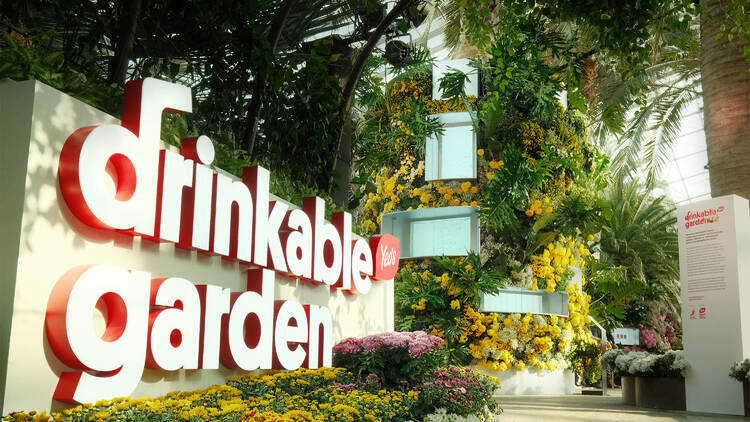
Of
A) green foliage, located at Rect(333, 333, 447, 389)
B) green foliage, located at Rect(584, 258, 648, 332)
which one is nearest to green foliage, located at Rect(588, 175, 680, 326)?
green foliage, located at Rect(584, 258, 648, 332)

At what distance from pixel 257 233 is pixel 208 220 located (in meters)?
0.78

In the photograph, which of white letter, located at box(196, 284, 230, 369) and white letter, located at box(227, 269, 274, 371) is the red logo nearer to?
white letter, located at box(227, 269, 274, 371)

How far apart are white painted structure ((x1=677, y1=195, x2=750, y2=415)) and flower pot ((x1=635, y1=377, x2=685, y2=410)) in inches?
12.4

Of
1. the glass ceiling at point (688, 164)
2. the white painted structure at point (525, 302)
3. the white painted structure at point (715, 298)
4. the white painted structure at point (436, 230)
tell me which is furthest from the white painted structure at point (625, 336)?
the glass ceiling at point (688, 164)

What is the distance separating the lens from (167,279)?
5270 millimetres

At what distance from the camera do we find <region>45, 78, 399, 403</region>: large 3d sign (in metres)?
4.52

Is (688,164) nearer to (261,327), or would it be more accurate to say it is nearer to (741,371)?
(741,371)

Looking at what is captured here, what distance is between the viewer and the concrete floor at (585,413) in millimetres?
9070

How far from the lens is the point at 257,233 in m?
6.53

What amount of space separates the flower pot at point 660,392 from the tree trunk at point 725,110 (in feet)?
10.2

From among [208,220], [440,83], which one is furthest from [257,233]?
[440,83]

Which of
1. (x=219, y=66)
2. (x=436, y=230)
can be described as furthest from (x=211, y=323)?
(x=436, y=230)

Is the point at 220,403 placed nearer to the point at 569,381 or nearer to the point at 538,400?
the point at 538,400

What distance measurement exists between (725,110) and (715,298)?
2757 millimetres
